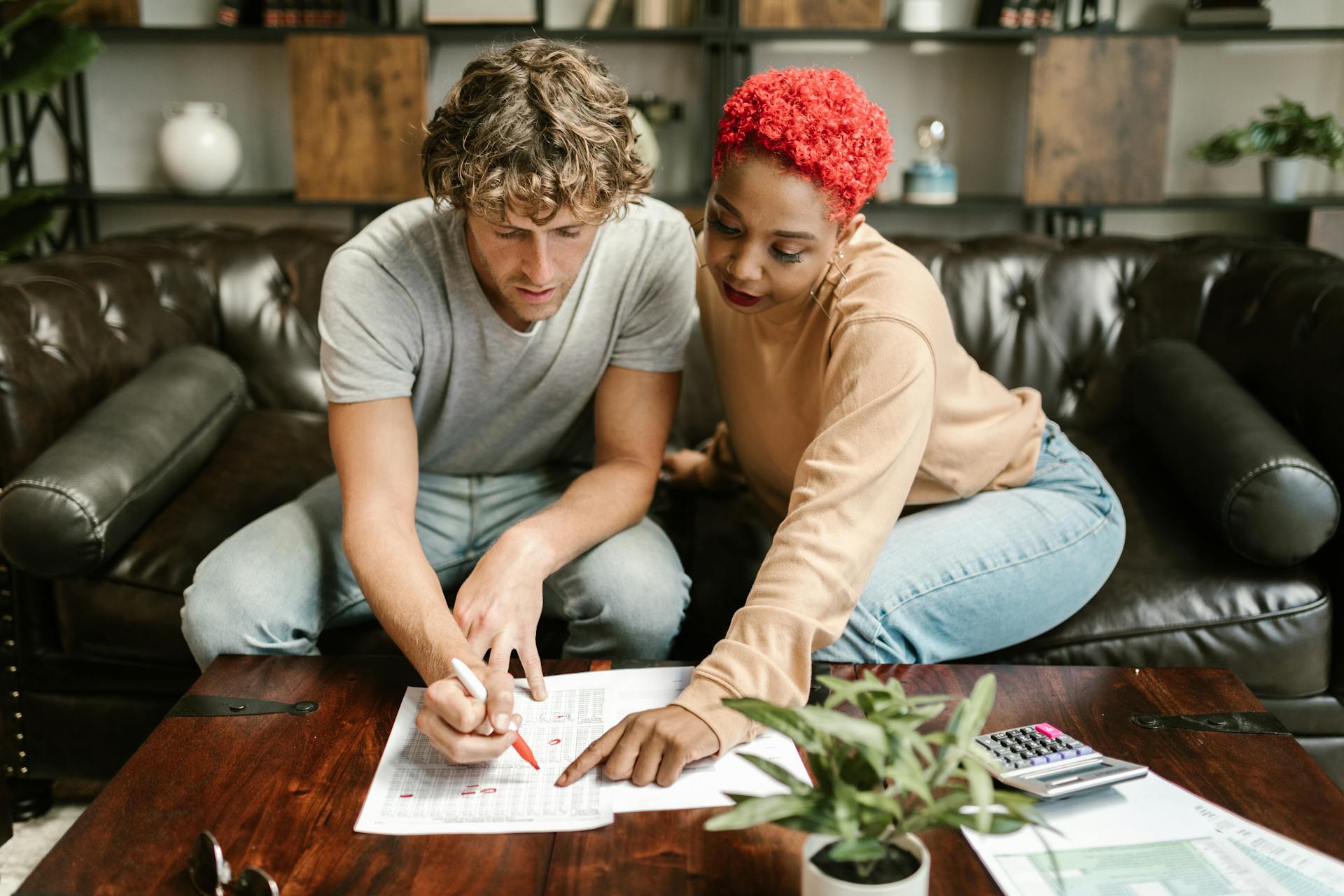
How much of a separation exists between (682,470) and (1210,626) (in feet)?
2.92

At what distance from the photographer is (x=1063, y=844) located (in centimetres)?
92

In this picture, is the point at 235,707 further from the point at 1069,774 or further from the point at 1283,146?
the point at 1283,146

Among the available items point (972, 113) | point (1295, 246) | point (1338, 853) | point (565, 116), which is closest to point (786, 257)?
point (565, 116)

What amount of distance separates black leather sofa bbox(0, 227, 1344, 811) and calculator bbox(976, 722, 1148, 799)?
22.3 inches

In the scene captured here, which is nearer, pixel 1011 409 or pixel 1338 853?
pixel 1338 853

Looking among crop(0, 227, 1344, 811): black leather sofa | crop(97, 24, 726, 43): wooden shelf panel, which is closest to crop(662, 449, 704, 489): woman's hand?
crop(0, 227, 1344, 811): black leather sofa

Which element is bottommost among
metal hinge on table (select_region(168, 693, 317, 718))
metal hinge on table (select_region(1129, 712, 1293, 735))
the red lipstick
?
metal hinge on table (select_region(168, 693, 317, 718))

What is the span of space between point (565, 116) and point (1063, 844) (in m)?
0.94

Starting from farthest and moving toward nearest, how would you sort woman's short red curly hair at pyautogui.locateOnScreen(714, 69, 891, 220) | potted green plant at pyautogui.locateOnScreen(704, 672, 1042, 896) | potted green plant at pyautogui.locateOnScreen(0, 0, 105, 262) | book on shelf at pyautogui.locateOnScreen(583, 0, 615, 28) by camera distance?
book on shelf at pyautogui.locateOnScreen(583, 0, 615, 28), potted green plant at pyautogui.locateOnScreen(0, 0, 105, 262), woman's short red curly hair at pyautogui.locateOnScreen(714, 69, 891, 220), potted green plant at pyautogui.locateOnScreen(704, 672, 1042, 896)

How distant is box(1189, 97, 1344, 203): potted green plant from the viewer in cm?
287

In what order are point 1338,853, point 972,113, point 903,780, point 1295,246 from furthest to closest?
point 972,113 → point 1295,246 → point 1338,853 → point 903,780

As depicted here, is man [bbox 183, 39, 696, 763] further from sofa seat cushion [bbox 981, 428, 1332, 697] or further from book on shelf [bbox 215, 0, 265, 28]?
book on shelf [bbox 215, 0, 265, 28]

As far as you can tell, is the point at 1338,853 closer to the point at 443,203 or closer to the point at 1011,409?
the point at 1011,409

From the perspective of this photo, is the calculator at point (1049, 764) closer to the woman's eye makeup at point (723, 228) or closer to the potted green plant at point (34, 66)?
the woman's eye makeup at point (723, 228)
